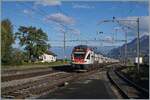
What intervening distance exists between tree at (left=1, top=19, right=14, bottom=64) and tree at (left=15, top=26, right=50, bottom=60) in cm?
2779

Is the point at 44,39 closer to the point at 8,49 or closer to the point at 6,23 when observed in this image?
the point at 6,23

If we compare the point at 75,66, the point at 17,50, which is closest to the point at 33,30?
the point at 17,50

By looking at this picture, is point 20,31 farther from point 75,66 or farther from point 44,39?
point 75,66

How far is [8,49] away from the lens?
78812 mm

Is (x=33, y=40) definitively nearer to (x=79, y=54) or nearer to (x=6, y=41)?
(x=6, y=41)

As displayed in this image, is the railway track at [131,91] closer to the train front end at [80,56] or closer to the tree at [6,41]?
the train front end at [80,56]

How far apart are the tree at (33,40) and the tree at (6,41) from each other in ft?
91.2

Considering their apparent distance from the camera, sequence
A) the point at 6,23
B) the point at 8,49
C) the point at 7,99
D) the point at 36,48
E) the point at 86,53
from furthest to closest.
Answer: the point at 36,48 < the point at 6,23 < the point at 8,49 < the point at 86,53 < the point at 7,99

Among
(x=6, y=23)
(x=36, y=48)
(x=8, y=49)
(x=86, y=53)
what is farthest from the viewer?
(x=36, y=48)

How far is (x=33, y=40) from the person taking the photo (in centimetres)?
12300

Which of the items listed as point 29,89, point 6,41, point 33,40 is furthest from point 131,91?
point 33,40

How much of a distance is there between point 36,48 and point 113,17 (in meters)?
80.6

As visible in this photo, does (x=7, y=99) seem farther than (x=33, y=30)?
No

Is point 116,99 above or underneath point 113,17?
underneath
